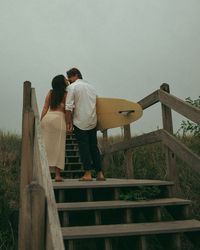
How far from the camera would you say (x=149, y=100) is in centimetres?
471

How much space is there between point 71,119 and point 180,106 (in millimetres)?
1500

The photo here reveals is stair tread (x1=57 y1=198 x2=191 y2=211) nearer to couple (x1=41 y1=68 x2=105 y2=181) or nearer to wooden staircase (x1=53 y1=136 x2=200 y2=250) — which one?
wooden staircase (x1=53 y1=136 x2=200 y2=250)

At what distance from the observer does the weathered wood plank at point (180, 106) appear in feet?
10.6

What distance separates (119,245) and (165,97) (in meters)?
1.63

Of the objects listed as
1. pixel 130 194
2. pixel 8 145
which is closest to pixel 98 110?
pixel 130 194

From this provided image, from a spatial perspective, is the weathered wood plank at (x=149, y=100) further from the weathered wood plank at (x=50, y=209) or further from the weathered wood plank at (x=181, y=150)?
the weathered wood plank at (x=50, y=209)

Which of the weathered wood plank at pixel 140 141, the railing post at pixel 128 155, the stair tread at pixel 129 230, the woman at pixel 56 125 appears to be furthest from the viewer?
the railing post at pixel 128 155

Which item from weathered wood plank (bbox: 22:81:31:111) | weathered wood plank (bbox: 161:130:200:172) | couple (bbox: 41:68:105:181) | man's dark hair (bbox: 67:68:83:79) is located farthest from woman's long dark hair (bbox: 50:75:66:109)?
weathered wood plank (bbox: 161:130:200:172)

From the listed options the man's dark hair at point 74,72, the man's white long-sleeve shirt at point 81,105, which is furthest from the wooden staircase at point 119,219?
the man's dark hair at point 74,72

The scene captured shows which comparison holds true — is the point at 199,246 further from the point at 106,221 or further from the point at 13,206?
the point at 13,206

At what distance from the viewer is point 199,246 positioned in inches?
121

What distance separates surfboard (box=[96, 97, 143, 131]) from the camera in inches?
187

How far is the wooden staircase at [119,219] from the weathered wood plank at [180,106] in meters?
0.79

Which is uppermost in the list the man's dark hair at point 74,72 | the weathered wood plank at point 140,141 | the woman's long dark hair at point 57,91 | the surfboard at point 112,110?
the man's dark hair at point 74,72
